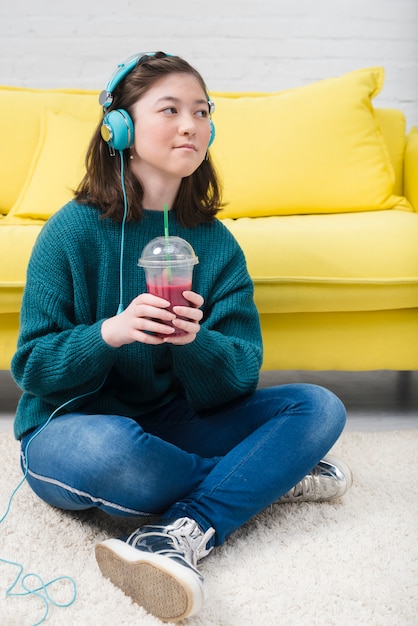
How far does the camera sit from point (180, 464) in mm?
1310

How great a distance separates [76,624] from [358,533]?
0.58 metres

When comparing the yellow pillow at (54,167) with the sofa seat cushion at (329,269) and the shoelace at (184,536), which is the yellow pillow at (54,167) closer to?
the sofa seat cushion at (329,269)

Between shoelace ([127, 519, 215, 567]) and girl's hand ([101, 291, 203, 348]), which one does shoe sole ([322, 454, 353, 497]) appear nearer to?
shoelace ([127, 519, 215, 567])

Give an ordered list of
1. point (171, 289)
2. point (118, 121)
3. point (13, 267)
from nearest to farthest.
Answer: point (171, 289), point (118, 121), point (13, 267)

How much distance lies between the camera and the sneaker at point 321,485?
4.83 ft

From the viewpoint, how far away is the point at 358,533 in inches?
54.0

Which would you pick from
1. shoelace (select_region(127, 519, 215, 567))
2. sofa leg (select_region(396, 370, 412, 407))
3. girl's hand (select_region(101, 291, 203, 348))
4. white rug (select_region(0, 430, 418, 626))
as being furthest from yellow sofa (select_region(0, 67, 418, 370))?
shoelace (select_region(127, 519, 215, 567))

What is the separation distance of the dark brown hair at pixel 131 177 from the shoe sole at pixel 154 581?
658 mm

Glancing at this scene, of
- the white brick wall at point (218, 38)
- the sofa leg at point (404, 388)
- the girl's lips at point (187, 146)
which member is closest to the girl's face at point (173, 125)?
the girl's lips at point (187, 146)

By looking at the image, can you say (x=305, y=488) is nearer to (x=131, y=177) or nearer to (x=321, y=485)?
(x=321, y=485)

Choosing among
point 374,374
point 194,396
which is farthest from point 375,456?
point 374,374

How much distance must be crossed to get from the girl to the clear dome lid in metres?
0.06

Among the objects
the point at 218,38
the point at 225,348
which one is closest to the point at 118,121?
the point at 225,348

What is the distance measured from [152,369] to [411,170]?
58.4 inches
